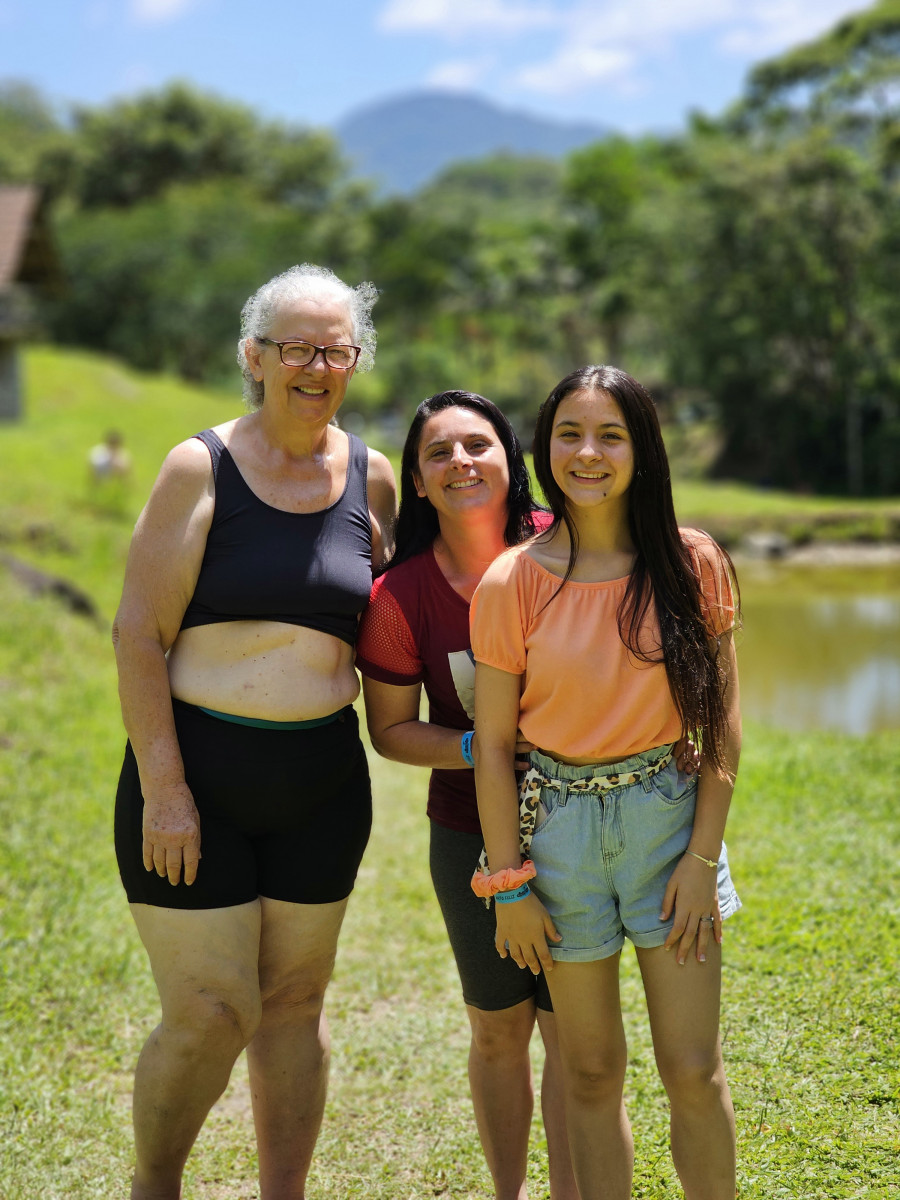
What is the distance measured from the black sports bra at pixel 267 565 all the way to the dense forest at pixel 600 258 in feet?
75.6

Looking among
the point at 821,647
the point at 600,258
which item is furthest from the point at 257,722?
the point at 600,258

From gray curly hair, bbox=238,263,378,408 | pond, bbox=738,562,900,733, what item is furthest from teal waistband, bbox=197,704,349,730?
pond, bbox=738,562,900,733

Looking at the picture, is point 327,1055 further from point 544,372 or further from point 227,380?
point 544,372

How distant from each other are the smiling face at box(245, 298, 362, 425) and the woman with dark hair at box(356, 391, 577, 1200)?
0.79 feet

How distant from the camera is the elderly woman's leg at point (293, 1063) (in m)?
2.47

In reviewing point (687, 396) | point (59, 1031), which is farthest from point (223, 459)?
point (687, 396)

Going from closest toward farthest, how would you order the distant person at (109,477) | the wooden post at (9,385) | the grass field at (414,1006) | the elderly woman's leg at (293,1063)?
the elderly woman's leg at (293,1063), the grass field at (414,1006), the distant person at (109,477), the wooden post at (9,385)

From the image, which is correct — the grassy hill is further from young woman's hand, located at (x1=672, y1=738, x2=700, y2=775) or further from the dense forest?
young woman's hand, located at (x1=672, y1=738, x2=700, y2=775)

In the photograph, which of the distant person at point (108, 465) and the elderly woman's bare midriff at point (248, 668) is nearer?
the elderly woman's bare midriff at point (248, 668)

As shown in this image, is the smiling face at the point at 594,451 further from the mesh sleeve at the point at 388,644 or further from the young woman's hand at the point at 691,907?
the young woman's hand at the point at 691,907

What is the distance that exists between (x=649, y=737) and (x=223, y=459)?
39.5 inches

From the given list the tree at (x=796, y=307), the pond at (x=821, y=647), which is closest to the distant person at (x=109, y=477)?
the pond at (x=821, y=647)

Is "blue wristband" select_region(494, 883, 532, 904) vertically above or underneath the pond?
above

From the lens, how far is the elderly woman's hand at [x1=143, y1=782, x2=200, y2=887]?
2252 mm
